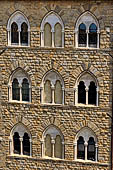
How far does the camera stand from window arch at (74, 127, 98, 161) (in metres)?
10.6

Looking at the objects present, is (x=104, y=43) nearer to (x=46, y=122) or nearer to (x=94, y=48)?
(x=94, y=48)

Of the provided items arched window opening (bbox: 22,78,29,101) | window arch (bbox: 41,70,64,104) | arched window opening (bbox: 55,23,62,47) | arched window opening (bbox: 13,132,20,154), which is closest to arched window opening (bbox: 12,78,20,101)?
arched window opening (bbox: 22,78,29,101)

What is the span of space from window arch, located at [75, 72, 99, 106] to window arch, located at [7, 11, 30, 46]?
2.21m

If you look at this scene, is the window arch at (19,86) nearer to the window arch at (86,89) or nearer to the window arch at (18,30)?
the window arch at (18,30)

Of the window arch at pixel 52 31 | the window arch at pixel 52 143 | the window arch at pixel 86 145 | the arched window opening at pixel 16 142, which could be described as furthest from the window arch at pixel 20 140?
the window arch at pixel 52 31

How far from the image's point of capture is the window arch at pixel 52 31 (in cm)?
1002

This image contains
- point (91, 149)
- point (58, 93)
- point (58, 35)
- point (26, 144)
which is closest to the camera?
point (58, 35)

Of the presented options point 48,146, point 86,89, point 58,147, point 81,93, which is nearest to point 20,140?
point 48,146

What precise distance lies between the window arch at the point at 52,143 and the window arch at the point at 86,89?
131 cm

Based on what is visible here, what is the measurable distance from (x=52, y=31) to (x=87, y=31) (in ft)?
3.79

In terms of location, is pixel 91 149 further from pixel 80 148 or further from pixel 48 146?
pixel 48 146

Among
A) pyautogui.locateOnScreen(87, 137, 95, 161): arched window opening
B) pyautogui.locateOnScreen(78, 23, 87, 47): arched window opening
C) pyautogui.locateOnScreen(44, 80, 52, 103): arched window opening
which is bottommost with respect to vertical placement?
pyautogui.locateOnScreen(87, 137, 95, 161): arched window opening

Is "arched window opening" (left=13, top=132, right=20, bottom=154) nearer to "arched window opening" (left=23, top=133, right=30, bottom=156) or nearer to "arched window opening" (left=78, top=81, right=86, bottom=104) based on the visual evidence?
"arched window opening" (left=23, top=133, right=30, bottom=156)

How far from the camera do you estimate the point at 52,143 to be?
35.6ft
